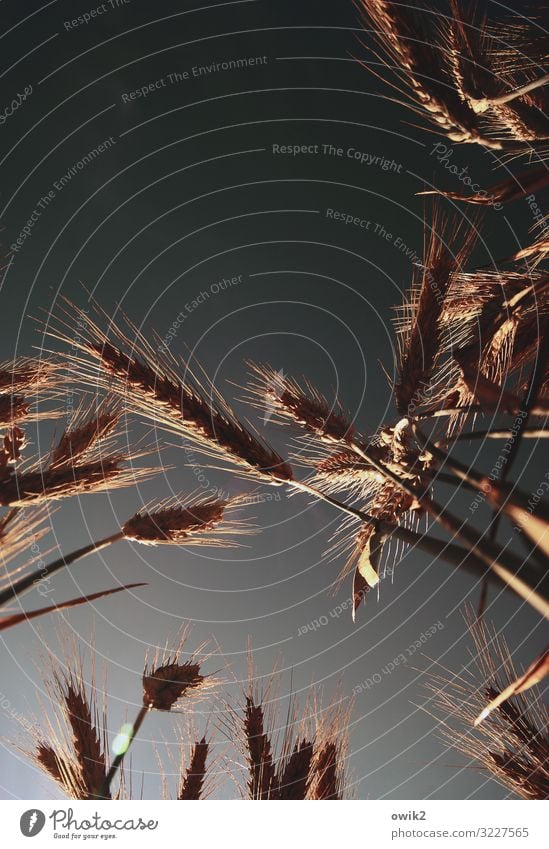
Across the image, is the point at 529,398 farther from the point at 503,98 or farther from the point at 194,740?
the point at 194,740

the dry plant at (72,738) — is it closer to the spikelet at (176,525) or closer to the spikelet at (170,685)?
the spikelet at (170,685)

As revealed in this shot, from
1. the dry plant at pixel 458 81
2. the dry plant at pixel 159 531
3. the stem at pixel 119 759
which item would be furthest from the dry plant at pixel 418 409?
the stem at pixel 119 759

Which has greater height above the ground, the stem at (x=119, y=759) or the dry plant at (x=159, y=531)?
the dry plant at (x=159, y=531)

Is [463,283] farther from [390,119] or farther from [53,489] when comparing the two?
[53,489]

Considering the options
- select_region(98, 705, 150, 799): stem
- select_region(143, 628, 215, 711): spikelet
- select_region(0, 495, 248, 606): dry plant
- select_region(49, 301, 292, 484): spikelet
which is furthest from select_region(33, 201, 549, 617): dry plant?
select_region(98, 705, 150, 799): stem

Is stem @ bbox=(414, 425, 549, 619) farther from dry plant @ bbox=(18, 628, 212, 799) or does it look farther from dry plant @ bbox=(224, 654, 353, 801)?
dry plant @ bbox=(18, 628, 212, 799)

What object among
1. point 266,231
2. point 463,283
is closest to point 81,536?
point 266,231
